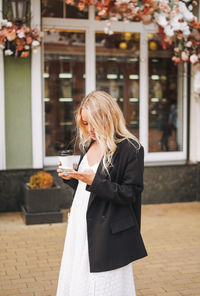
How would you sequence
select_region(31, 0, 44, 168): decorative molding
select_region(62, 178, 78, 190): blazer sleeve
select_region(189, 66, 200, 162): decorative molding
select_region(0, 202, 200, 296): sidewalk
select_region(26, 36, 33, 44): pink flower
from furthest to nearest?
select_region(189, 66, 200, 162): decorative molding
select_region(31, 0, 44, 168): decorative molding
select_region(26, 36, 33, 44): pink flower
select_region(0, 202, 200, 296): sidewalk
select_region(62, 178, 78, 190): blazer sleeve

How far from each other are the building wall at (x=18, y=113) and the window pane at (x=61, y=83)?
655mm

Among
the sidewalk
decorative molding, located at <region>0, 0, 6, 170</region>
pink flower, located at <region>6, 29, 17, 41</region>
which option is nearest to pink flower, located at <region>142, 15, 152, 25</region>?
pink flower, located at <region>6, 29, 17, 41</region>

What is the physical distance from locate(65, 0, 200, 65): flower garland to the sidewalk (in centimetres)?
279

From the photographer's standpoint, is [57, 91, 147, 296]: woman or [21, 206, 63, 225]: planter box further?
[21, 206, 63, 225]: planter box

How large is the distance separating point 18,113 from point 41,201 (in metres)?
1.55

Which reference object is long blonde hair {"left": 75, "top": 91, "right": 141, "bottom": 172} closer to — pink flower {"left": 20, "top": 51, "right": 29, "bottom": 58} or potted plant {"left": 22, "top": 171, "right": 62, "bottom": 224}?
potted plant {"left": 22, "top": 171, "right": 62, "bottom": 224}

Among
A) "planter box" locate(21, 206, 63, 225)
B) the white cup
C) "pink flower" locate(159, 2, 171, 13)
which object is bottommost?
"planter box" locate(21, 206, 63, 225)

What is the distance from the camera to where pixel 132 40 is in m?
8.03

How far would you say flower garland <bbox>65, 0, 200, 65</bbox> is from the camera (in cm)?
684

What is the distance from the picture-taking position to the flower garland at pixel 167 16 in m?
6.84

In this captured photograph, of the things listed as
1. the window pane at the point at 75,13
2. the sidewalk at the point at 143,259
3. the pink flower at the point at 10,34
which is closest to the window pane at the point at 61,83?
the window pane at the point at 75,13

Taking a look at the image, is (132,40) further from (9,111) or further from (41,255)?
(41,255)

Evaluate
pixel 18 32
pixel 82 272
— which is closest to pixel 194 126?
pixel 18 32

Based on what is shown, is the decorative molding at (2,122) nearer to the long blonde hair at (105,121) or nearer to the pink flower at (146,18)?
the pink flower at (146,18)
